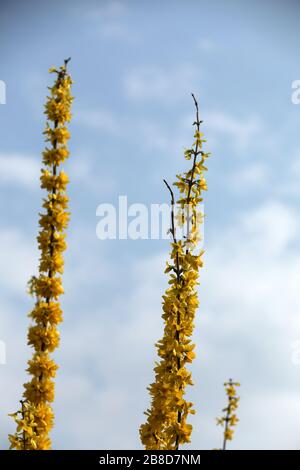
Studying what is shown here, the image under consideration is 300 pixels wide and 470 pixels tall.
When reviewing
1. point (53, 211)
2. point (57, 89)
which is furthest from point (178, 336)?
point (57, 89)

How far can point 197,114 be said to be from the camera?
32.4ft

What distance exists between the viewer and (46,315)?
8.61m

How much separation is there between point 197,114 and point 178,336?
3.81 m

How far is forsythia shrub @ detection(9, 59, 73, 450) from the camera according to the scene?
324 inches

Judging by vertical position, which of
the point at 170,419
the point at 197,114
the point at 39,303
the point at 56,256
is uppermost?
the point at 197,114

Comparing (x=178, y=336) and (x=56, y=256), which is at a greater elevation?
(x=56, y=256)

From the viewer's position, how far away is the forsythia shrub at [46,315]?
324 inches
